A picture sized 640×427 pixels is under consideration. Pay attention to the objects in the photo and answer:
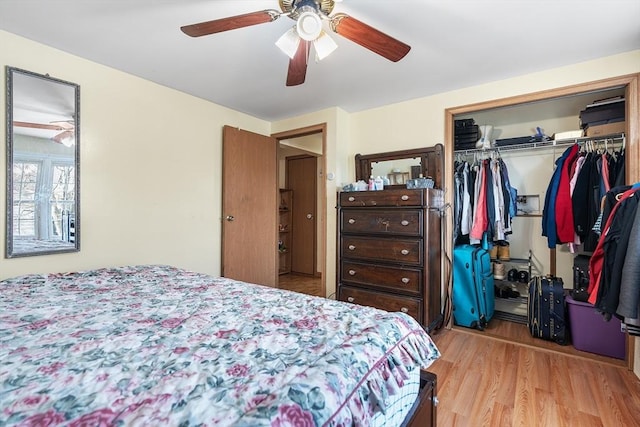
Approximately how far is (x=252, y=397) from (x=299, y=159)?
4.83 meters

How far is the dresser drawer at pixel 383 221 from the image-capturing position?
2.45 m

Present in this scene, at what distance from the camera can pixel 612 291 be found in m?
1.56

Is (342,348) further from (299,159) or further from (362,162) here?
(299,159)

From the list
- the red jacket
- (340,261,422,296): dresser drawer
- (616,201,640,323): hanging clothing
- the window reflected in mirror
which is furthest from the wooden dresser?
(616,201,640,323): hanging clothing

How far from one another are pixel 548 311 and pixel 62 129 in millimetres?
4075

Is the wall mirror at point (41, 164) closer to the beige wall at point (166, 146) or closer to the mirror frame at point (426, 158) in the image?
the beige wall at point (166, 146)

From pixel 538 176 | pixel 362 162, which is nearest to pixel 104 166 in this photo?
pixel 362 162

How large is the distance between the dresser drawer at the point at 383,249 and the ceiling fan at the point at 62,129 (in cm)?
230

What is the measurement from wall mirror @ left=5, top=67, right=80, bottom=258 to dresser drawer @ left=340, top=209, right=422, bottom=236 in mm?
2171

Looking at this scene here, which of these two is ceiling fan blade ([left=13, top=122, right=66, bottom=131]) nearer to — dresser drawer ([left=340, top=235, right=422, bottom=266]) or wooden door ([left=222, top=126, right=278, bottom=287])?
wooden door ([left=222, top=126, right=278, bottom=287])

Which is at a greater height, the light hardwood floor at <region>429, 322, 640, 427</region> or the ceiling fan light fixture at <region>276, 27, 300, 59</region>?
the ceiling fan light fixture at <region>276, 27, 300, 59</region>

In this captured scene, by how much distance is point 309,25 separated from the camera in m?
1.44

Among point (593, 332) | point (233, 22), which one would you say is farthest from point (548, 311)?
point (233, 22)

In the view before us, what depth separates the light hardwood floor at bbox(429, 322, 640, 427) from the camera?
62.4 inches
